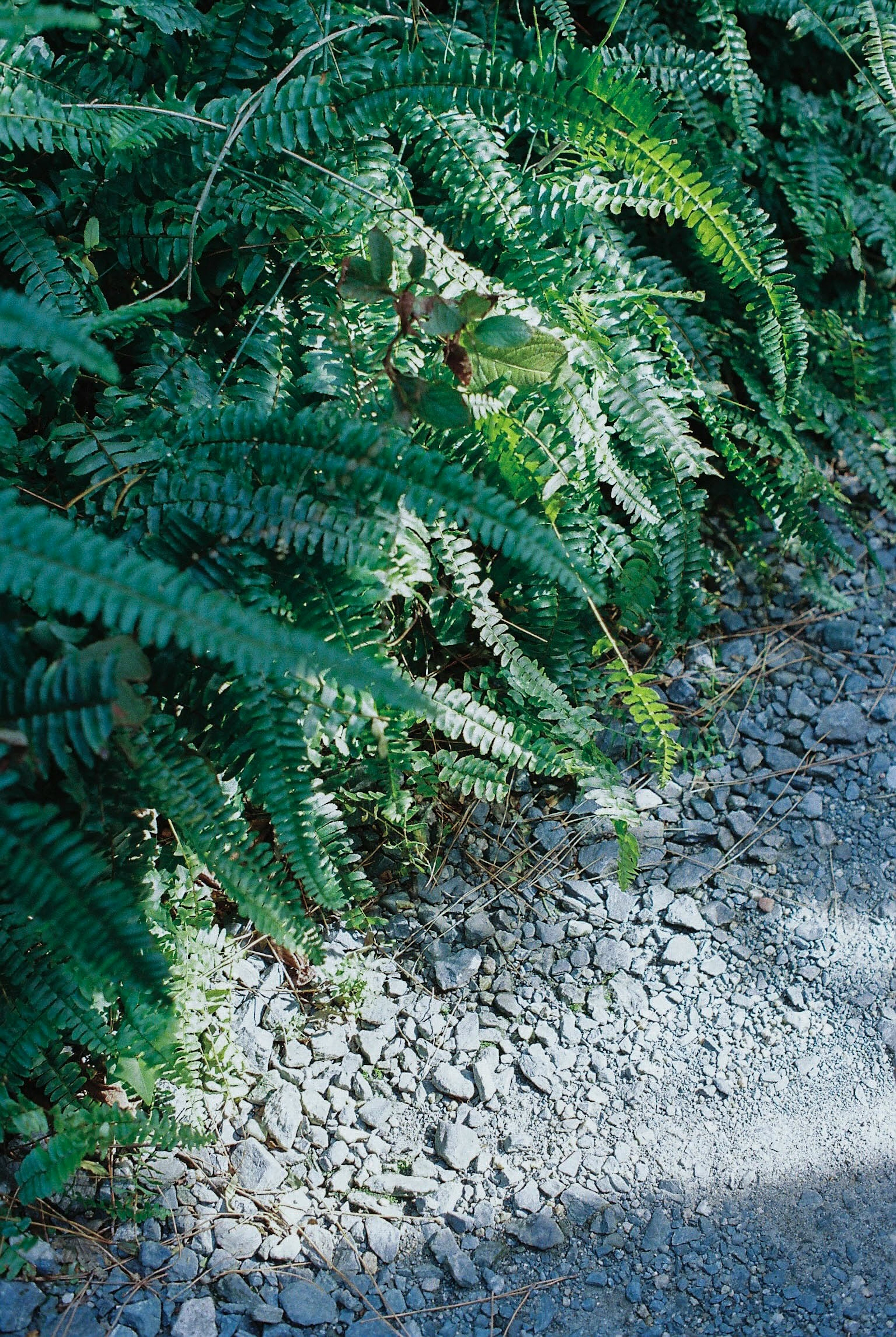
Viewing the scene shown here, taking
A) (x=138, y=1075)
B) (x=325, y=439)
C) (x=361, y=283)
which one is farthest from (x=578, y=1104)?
(x=361, y=283)

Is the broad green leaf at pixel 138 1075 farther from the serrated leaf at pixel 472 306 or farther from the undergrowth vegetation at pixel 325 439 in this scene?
the serrated leaf at pixel 472 306

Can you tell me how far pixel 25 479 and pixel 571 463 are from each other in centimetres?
104

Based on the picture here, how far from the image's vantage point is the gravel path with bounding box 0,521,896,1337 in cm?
162

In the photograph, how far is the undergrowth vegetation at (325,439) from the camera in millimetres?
1471

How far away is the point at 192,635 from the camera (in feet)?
4.26

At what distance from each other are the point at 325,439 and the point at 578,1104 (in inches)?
49.9

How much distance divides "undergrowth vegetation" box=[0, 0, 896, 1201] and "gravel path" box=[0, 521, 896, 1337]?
21 centimetres

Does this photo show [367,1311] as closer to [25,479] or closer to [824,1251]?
[824,1251]

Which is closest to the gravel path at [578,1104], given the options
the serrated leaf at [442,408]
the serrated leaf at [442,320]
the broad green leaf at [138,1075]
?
the broad green leaf at [138,1075]

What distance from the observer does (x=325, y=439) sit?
1.60 meters

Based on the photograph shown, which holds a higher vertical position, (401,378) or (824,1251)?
(401,378)

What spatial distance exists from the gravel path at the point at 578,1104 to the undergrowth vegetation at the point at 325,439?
8.2 inches

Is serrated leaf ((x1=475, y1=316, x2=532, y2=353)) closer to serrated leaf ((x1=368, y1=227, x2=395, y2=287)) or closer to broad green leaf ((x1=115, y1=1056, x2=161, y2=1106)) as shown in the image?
serrated leaf ((x1=368, y1=227, x2=395, y2=287))

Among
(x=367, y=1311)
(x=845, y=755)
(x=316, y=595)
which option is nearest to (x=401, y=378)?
(x=316, y=595)
